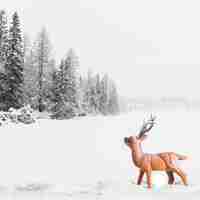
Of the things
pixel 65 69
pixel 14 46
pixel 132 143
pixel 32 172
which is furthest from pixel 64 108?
pixel 132 143

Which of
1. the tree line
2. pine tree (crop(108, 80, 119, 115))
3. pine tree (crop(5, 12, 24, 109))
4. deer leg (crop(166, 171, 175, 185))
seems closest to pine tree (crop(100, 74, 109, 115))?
pine tree (crop(108, 80, 119, 115))

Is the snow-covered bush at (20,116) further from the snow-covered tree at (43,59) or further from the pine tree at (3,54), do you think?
the snow-covered tree at (43,59)

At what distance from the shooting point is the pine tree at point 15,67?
29547 mm

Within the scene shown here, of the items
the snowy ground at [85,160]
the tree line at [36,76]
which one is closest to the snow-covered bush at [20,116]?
the snowy ground at [85,160]

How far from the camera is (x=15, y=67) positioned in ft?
99.2

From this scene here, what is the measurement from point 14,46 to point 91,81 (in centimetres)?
2254

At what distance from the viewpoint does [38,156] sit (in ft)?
53.7

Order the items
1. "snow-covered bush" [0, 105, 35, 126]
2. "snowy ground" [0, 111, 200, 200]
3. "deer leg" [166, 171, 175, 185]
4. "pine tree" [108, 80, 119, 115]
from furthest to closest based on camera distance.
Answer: "pine tree" [108, 80, 119, 115] < "snow-covered bush" [0, 105, 35, 126] < "deer leg" [166, 171, 175, 185] < "snowy ground" [0, 111, 200, 200]

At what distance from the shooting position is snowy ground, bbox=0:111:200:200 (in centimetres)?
989

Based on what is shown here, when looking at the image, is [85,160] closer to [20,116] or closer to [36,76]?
[20,116]

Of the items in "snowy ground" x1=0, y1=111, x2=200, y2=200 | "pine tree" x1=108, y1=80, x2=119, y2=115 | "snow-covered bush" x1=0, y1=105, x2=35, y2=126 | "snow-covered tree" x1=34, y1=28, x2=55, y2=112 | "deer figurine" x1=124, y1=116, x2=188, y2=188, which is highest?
"snow-covered tree" x1=34, y1=28, x2=55, y2=112

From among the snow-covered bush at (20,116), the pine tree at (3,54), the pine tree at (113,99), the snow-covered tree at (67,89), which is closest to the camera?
the snow-covered bush at (20,116)

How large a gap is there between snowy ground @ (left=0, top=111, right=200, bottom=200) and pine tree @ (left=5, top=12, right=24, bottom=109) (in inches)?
241

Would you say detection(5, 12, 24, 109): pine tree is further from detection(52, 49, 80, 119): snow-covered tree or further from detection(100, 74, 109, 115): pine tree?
detection(100, 74, 109, 115): pine tree
